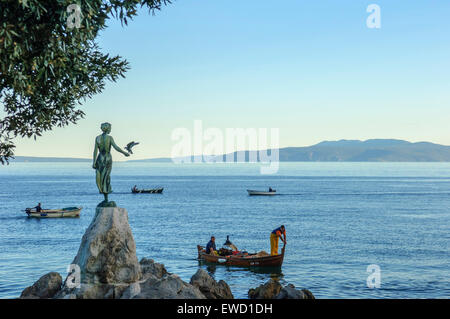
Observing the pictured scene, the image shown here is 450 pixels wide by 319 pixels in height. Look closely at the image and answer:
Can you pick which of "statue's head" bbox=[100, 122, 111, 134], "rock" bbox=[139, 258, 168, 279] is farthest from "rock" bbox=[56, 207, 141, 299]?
"rock" bbox=[139, 258, 168, 279]

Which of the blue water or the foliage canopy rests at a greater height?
the foliage canopy

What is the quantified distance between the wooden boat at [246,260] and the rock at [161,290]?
2024 centimetres

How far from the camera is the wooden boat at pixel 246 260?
41031mm

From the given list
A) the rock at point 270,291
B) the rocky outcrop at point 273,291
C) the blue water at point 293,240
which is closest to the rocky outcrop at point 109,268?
the rocky outcrop at point 273,291

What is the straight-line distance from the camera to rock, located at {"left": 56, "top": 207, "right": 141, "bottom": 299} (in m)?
18.9

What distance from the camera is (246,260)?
42281 millimetres

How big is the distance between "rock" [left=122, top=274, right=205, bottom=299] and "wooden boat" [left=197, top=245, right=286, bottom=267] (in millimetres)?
20235

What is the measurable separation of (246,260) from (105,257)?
→ 24569 mm

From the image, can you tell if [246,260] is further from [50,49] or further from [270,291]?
[50,49]

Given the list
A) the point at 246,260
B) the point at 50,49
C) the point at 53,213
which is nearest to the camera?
the point at 50,49

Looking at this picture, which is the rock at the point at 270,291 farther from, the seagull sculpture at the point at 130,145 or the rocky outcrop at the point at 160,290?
the seagull sculpture at the point at 130,145

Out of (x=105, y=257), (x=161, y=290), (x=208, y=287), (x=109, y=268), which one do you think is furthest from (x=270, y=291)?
(x=105, y=257)

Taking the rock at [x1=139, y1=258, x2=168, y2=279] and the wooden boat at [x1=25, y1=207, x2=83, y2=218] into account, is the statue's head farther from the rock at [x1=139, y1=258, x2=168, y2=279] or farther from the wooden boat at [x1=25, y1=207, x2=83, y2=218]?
the wooden boat at [x1=25, y1=207, x2=83, y2=218]
